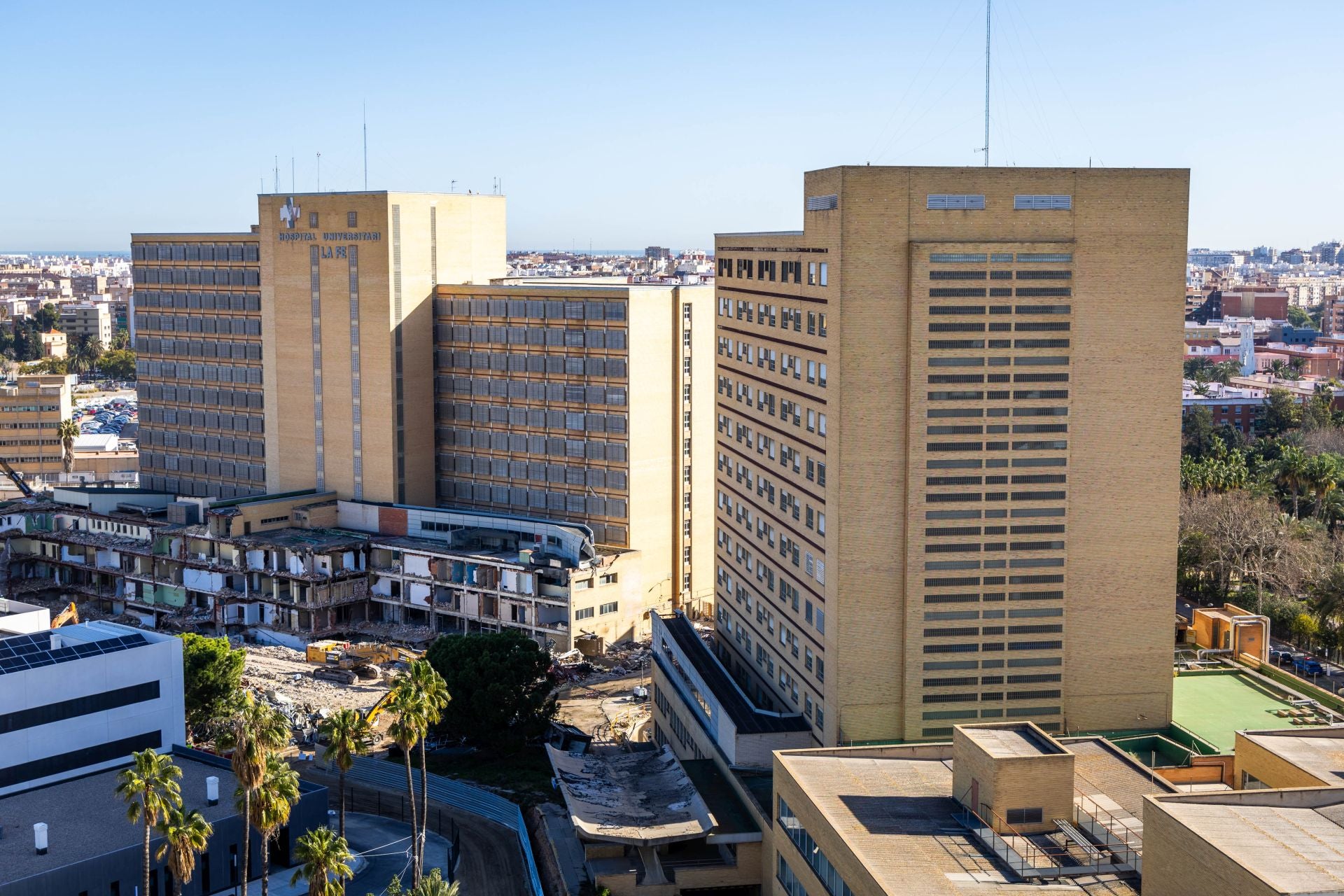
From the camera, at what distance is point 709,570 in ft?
469

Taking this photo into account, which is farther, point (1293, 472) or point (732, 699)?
point (1293, 472)

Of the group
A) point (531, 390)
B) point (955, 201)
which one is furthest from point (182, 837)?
point (531, 390)

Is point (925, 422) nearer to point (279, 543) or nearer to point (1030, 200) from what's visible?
point (1030, 200)

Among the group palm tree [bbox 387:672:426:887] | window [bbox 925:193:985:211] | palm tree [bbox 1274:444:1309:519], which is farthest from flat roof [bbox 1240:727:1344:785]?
palm tree [bbox 1274:444:1309:519]

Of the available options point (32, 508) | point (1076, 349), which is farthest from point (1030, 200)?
point (32, 508)

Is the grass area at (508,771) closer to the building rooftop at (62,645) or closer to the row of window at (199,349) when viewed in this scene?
the building rooftop at (62,645)

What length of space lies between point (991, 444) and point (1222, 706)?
840 inches

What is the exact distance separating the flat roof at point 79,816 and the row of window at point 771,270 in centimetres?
4071

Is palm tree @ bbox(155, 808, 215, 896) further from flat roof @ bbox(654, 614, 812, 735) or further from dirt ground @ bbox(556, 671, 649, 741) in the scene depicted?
dirt ground @ bbox(556, 671, 649, 741)

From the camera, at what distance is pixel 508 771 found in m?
96.9

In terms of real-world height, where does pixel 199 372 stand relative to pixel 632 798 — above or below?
above

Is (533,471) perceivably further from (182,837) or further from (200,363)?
(182,837)

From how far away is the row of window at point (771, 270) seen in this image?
7888 centimetres

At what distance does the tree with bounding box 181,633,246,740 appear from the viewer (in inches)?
3989
